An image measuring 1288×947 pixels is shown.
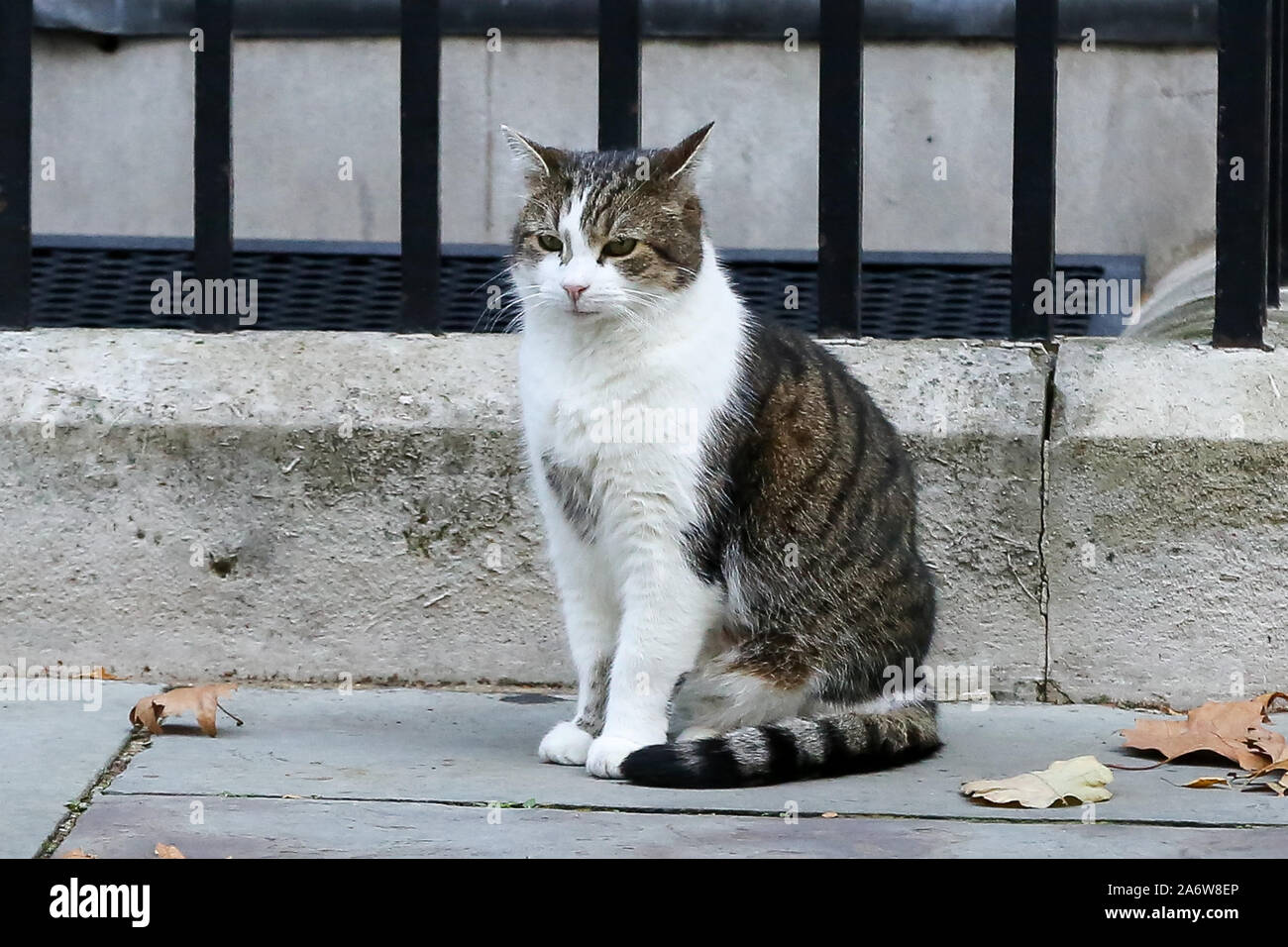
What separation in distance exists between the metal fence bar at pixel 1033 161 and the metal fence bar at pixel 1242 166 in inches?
16.3

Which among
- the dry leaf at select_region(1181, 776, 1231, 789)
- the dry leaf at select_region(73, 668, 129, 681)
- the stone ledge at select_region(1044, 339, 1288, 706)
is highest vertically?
the stone ledge at select_region(1044, 339, 1288, 706)

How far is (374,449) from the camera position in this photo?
3.99m

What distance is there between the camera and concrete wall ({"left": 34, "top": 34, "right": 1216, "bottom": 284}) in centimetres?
688

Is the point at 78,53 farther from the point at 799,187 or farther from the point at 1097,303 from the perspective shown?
the point at 1097,303

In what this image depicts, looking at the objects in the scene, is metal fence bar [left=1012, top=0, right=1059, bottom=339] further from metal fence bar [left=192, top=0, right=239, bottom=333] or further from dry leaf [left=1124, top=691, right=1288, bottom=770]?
metal fence bar [left=192, top=0, right=239, bottom=333]

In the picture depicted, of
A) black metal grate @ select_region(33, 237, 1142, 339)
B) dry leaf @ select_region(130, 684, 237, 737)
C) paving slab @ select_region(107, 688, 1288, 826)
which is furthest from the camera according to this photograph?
black metal grate @ select_region(33, 237, 1142, 339)

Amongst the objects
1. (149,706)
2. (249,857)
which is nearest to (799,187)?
(149,706)

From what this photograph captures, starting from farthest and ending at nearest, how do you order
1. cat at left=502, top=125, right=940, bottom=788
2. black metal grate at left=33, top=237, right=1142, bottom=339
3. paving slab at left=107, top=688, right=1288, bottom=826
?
black metal grate at left=33, top=237, right=1142, bottom=339
cat at left=502, top=125, right=940, bottom=788
paving slab at left=107, top=688, right=1288, bottom=826

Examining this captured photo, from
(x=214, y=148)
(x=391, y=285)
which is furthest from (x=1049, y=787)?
(x=391, y=285)

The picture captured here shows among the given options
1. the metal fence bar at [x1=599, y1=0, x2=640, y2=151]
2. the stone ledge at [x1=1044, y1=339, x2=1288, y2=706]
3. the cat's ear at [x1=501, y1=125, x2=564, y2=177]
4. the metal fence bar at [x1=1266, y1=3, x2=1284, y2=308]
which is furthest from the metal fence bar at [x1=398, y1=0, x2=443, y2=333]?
the metal fence bar at [x1=1266, y1=3, x2=1284, y2=308]

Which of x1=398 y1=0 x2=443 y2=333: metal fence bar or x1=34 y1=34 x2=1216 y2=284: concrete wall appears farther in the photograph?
x1=34 y1=34 x2=1216 y2=284: concrete wall

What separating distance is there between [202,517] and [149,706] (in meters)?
0.66

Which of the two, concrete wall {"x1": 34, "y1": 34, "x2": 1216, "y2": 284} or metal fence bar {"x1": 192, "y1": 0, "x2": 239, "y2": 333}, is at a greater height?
concrete wall {"x1": 34, "y1": 34, "x2": 1216, "y2": 284}

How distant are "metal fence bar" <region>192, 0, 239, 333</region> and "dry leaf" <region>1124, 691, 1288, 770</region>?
7.97 feet
